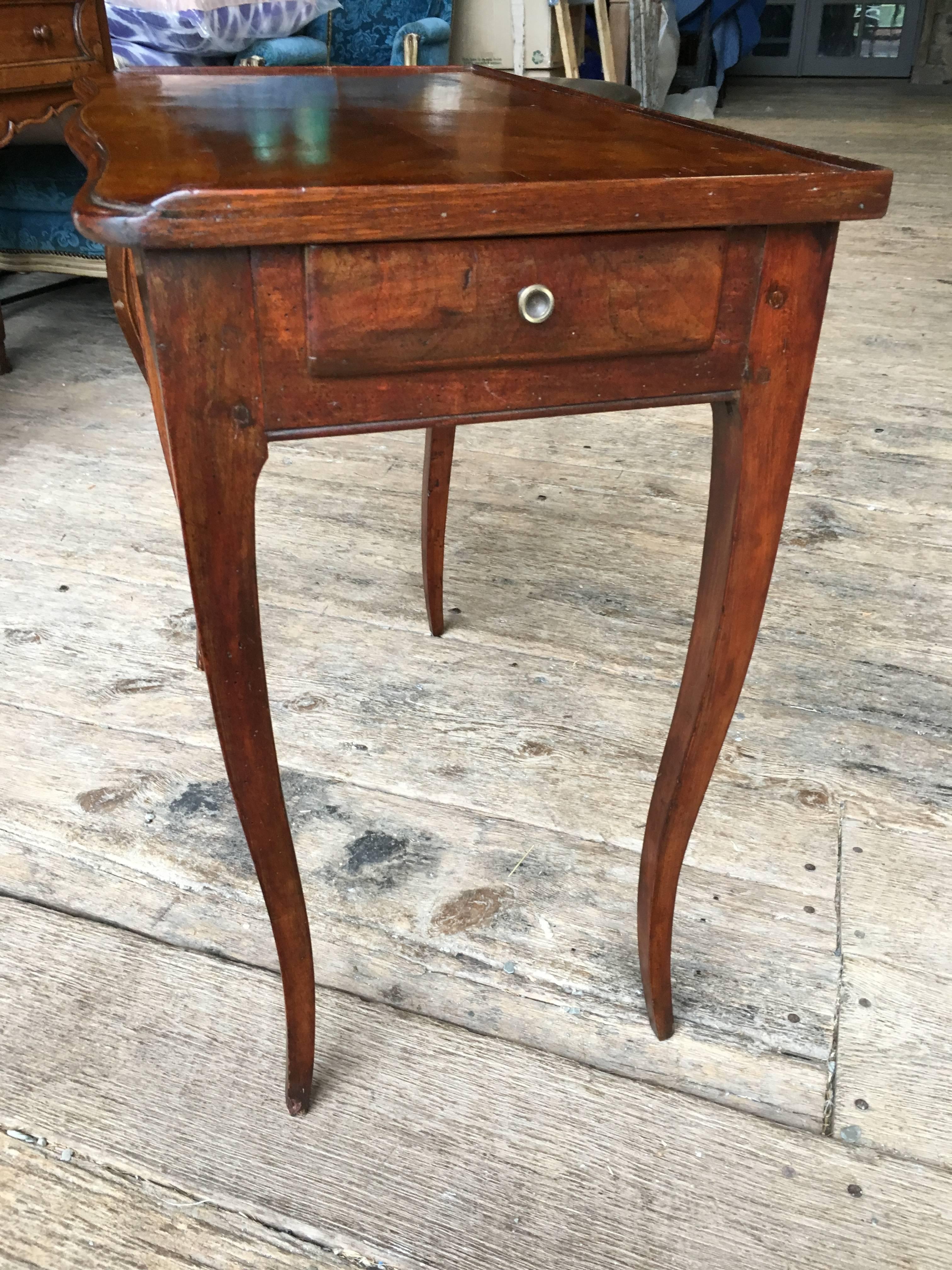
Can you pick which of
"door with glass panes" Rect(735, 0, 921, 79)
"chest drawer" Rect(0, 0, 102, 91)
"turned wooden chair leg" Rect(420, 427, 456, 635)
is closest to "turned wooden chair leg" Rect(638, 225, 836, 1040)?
"turned wooden chair leg" Rect(420, 427, 456, 635)

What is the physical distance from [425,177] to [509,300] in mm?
79

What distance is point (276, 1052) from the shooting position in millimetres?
864

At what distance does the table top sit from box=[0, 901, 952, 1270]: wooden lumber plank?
2.12 ft

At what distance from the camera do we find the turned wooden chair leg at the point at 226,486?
0.53m

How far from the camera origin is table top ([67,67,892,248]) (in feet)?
1.65

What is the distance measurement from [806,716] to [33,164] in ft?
7.09

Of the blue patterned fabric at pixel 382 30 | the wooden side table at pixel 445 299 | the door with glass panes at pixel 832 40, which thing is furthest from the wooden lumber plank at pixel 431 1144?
the door with glass panes at pixel 832 40

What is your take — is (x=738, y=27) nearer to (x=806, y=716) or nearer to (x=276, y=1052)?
(x=806, y=716)

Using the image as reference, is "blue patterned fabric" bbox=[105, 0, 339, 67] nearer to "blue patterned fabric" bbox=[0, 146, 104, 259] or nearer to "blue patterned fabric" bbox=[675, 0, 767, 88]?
"blue patterned fabric" bbox=[0, 146, 104, 259]

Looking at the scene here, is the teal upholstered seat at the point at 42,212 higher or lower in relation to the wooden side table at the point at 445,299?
lower

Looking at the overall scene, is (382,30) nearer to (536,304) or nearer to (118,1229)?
(536,304)

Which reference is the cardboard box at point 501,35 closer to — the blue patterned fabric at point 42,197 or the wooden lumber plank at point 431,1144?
the blue patterned fabric at point 42,197

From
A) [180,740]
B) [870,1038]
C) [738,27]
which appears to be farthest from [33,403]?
[738,27]

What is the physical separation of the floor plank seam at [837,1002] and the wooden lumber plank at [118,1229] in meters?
0.38
